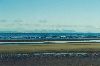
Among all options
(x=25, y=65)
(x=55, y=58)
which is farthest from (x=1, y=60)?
(x=55, y=58)

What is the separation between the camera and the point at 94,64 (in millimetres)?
39188

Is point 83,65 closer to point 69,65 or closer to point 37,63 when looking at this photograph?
point 69,65

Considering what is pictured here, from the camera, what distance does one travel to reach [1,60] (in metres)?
41.3

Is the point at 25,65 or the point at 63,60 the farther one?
the point at 63,60

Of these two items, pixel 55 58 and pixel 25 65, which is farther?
pixel 55 58

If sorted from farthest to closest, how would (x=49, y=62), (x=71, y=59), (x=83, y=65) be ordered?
1. (x=71, y=59)
2. (x=49, y=62)
3. (x=83, y=65)

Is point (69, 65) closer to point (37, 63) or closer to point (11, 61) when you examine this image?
point (37, 63)

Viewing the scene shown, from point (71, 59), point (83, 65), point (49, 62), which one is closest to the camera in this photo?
point (83, 65)

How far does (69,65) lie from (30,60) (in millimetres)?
6143

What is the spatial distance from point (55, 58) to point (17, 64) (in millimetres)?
7164

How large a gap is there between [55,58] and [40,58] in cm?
192

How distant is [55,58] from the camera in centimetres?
4438

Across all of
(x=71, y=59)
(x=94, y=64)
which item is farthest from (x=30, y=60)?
(x=94, y=64)

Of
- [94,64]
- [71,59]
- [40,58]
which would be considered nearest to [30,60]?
[40,58]
